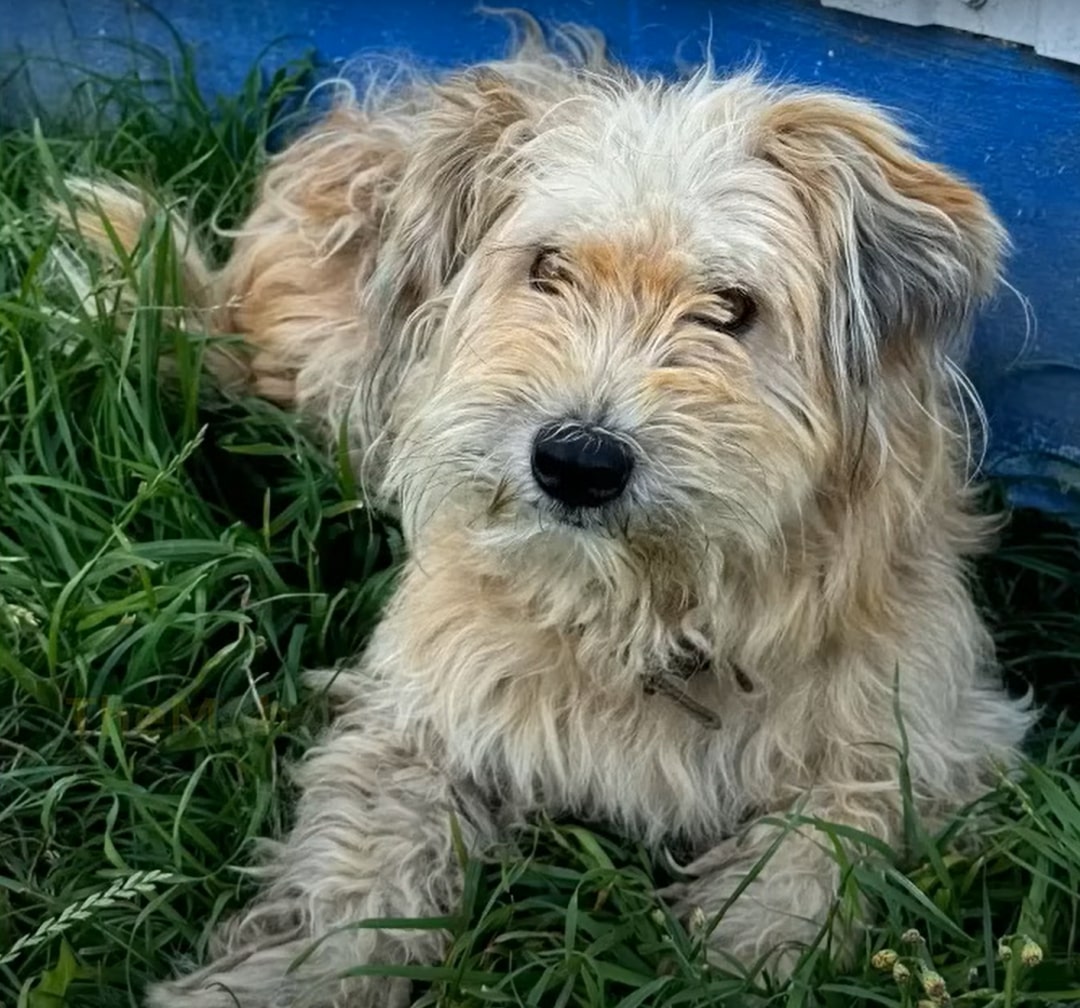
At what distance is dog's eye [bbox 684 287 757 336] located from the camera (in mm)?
2400

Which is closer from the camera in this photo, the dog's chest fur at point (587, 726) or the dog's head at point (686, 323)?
the dog's head at point (686, 323)

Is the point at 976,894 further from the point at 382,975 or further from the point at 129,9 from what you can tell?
the point at 129,9

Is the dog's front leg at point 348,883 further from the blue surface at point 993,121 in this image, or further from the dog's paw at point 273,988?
the blue surface at point 993,121

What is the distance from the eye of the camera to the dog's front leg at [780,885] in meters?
2.55

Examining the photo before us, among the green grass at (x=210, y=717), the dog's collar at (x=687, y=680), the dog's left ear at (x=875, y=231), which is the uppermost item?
the dog's left ear at (x=875, y=231)

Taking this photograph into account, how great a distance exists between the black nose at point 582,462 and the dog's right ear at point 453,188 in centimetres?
56

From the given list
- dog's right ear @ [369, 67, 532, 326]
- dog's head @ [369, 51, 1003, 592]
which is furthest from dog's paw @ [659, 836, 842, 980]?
dog's right ear @ [369, 67, 532, 326]

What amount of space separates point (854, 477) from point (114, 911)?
1.37 meters

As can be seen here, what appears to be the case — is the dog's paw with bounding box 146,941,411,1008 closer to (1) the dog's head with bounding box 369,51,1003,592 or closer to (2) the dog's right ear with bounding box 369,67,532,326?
(1) the dog's head with bounding box 369,51,1003,592

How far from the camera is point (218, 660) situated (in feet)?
9.87

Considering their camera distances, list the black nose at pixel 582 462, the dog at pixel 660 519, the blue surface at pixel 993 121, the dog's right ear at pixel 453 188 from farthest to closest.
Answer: the blue surface at pixel 993 121
the dog's right ear at pixel 453 188
the dog at pixel 660 519
the black nose at pixel 582 462

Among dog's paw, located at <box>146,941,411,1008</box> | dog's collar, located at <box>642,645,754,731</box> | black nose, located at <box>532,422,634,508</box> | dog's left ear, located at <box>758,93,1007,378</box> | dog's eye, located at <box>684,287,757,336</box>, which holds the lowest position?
dog's paw, located at <box>146,941,411,1008</box>

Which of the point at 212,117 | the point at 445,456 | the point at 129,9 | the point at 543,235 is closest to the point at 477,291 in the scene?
the point at 543,235

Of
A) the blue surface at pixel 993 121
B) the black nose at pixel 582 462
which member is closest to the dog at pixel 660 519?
the black nose at pixel 582 462
